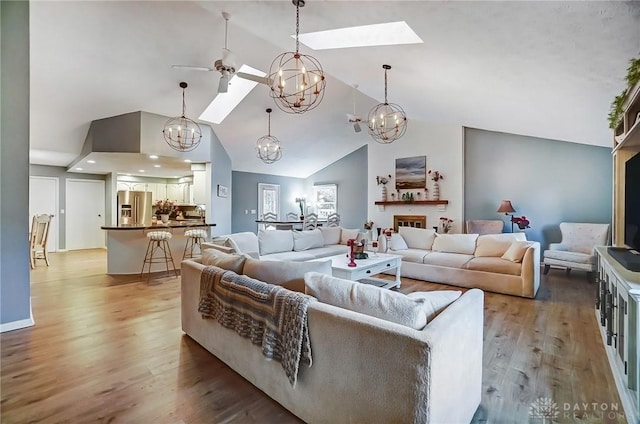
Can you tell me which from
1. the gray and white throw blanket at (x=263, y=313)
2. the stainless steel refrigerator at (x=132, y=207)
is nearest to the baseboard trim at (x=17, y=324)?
the gray and white throw blanket at (x=263, y=313)

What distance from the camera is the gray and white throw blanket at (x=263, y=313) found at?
166 cm

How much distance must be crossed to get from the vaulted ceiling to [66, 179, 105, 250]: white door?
193cm

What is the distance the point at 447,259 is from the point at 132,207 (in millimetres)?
7883

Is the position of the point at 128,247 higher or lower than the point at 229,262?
lower

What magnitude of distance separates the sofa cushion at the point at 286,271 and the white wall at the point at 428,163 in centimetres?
577

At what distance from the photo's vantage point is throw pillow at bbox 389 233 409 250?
545cm

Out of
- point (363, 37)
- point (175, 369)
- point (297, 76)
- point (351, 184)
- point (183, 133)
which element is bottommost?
point (175, 369)

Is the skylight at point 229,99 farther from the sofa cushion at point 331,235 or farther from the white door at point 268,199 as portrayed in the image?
the white door at point 268,199

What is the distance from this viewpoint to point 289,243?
532 cm

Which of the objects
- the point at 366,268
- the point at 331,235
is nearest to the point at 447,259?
the point at 366,268

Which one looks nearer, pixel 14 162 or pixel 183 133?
pixel 14 162

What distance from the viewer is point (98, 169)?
26.0 ft

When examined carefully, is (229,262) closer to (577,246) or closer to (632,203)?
(632,203)

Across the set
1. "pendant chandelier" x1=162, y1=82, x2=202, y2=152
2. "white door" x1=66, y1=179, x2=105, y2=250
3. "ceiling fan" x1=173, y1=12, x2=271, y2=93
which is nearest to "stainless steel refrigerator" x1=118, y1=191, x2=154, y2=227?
"white door" x1=66, y1=179, x2=105, y2=250
